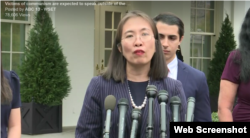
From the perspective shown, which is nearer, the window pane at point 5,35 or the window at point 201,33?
the window pane at point 5,35

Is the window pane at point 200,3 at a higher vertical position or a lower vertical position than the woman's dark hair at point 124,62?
higher

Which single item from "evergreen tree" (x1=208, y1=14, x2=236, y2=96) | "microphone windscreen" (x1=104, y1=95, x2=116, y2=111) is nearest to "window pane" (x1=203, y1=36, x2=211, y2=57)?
"evergreen tree" (x1=208, y1=14, x2=236, y2=96)

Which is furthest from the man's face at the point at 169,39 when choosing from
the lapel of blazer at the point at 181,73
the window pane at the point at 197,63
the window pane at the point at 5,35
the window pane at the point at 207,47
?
the window pane at the point at 207,47

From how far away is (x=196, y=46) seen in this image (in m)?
11.7

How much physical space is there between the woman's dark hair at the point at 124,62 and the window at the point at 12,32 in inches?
281

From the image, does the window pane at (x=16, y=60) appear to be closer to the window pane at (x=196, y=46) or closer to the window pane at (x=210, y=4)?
the window pane at (x=196, y=46)

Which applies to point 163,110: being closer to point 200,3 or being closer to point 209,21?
point 200,3

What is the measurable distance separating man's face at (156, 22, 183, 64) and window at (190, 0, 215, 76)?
8376 millimetres

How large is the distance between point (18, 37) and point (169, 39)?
6797mm

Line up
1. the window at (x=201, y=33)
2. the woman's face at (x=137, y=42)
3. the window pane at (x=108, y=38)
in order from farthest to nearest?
1. the window at (x=201, y=33)
2. the window pane at (x=108, y=38)
3. the woman's face at (x=137, y=42)

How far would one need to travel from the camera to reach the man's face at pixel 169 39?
10.5 ft

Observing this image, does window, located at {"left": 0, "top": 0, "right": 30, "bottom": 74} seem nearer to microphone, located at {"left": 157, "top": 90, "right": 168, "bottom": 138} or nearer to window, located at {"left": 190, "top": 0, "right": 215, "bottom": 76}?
window, located at {"left": 190, "top": 0, "right": 215, "bottom": 76}

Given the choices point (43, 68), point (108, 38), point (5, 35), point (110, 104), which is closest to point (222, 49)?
point (108, 38)

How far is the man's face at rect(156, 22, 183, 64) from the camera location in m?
3.20
